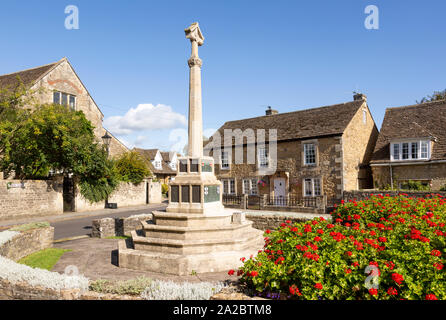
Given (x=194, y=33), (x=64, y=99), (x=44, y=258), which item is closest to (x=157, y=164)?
(x=64, y=99)

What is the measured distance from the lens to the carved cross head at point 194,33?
36.7 ft

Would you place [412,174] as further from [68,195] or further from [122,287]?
[68,195]

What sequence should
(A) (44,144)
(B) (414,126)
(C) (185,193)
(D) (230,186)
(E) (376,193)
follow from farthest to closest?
(D) (230,186) < (B) (414,126) < (A) (44,144) < (E) (376,193) < (C) (185,193)

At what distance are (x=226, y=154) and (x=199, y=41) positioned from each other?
21138mm

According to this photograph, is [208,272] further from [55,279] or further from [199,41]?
[199,41]

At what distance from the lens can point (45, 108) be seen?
21.8m

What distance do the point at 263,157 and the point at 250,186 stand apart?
325 centimetres

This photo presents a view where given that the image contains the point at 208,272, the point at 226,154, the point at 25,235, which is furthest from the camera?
the point at 226,154

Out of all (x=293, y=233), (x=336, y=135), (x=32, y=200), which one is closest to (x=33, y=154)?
(x=32, y=200)

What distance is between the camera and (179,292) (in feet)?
16.1

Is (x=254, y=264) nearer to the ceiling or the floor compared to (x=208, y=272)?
nearer to the ceiling

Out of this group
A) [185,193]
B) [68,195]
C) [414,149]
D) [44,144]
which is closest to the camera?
[185,193]

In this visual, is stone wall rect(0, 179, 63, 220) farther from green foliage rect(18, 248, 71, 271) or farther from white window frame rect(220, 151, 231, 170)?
white window frame rect(220, 151, 231, 170)

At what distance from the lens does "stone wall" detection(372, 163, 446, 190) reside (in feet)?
73.6
